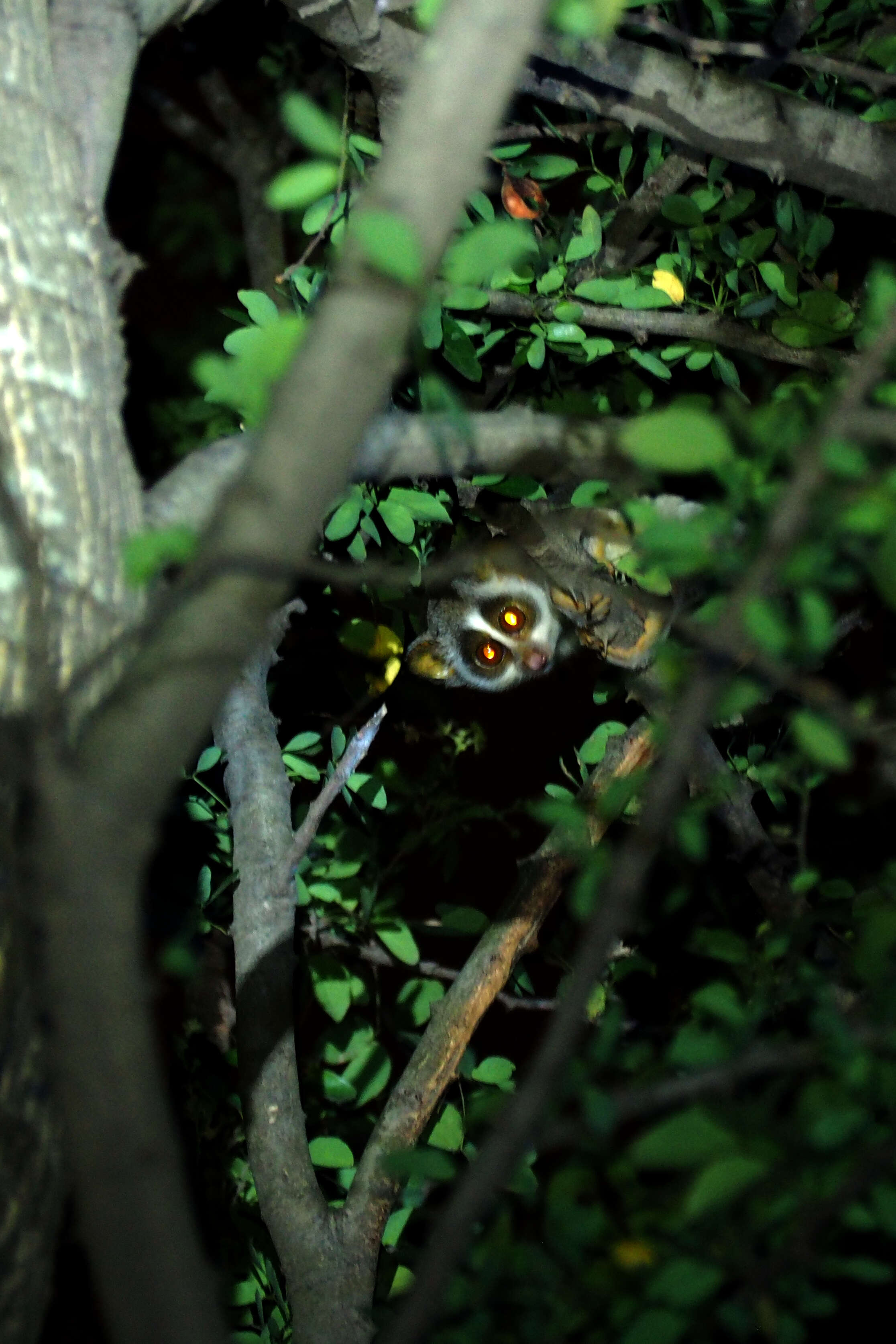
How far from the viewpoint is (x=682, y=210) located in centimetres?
199

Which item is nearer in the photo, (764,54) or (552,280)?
(764,54)

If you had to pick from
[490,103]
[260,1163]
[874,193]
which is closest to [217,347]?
[874,193]

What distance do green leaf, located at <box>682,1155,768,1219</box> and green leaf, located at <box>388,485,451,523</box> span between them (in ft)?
4.13

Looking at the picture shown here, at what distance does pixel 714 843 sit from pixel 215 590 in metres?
1.49

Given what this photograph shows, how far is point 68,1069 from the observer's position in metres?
0.83

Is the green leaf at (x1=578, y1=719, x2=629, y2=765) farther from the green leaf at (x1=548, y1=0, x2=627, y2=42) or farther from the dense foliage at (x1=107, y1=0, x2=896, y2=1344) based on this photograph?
the green leaf at (x1=548, y1=0, x2=627, y2=42)

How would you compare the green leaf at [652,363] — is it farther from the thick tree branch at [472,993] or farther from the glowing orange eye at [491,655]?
the glowing orange eye at [491,655]

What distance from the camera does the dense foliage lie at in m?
0.84

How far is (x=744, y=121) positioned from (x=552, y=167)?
37cm

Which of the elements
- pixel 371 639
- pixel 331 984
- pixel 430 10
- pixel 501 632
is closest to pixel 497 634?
pixel 501 632

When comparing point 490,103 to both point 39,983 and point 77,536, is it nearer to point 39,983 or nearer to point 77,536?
point 77,536

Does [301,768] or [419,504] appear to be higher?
[419,504]

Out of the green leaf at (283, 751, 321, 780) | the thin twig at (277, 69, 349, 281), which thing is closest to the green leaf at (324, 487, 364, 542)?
Answer: the thin twig at (277, 69, 349, 281)

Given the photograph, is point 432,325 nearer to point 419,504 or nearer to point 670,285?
point 419,504
